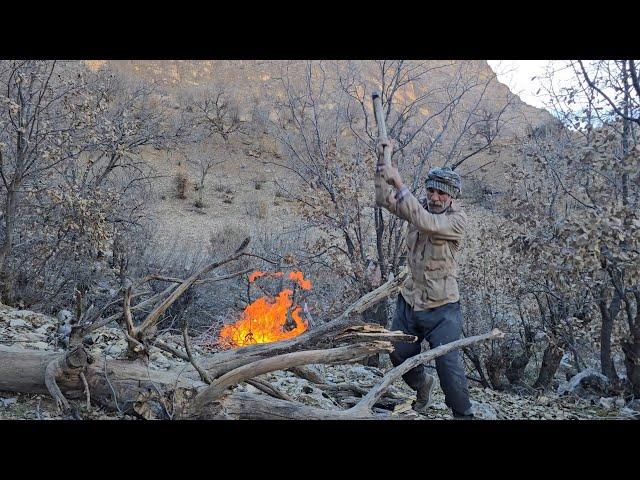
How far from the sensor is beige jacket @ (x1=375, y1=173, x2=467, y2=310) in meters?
3.80

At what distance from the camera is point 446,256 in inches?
160

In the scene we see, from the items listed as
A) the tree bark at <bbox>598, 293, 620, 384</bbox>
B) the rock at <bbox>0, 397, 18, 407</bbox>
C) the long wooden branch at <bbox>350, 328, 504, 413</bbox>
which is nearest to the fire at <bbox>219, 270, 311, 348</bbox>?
the long wooden branch at <bbox>350, 328, 504, 413</bbox>

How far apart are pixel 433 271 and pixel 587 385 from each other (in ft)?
13.8

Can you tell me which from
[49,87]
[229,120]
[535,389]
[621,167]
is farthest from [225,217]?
[621,167]

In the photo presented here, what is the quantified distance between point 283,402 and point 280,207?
2188 centimetres

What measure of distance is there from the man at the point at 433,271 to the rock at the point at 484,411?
2.97 feet

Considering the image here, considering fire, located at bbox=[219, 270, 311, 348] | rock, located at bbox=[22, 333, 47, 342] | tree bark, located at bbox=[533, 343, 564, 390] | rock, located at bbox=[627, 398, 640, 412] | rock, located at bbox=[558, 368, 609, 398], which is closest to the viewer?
fire, located at bbox=[219, 270, 311, 348]

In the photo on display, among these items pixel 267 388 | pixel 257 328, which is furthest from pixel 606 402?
pixel 267 388

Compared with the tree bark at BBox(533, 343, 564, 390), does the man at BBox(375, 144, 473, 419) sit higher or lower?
higher

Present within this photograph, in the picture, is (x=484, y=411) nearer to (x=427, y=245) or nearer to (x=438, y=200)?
(x=427, y=245)

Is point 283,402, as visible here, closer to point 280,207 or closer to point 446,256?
point 446,256

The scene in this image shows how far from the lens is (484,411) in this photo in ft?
16.4

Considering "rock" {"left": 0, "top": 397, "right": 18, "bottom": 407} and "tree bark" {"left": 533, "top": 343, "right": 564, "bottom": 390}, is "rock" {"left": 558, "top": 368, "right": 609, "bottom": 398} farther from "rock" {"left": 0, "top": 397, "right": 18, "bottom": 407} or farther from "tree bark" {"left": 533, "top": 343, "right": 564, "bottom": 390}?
"rock" {"left": 0, "top": 397, "right": 18, "bottom": 407}

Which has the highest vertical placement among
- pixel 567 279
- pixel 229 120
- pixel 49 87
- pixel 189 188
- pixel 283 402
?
pixel 229 120
